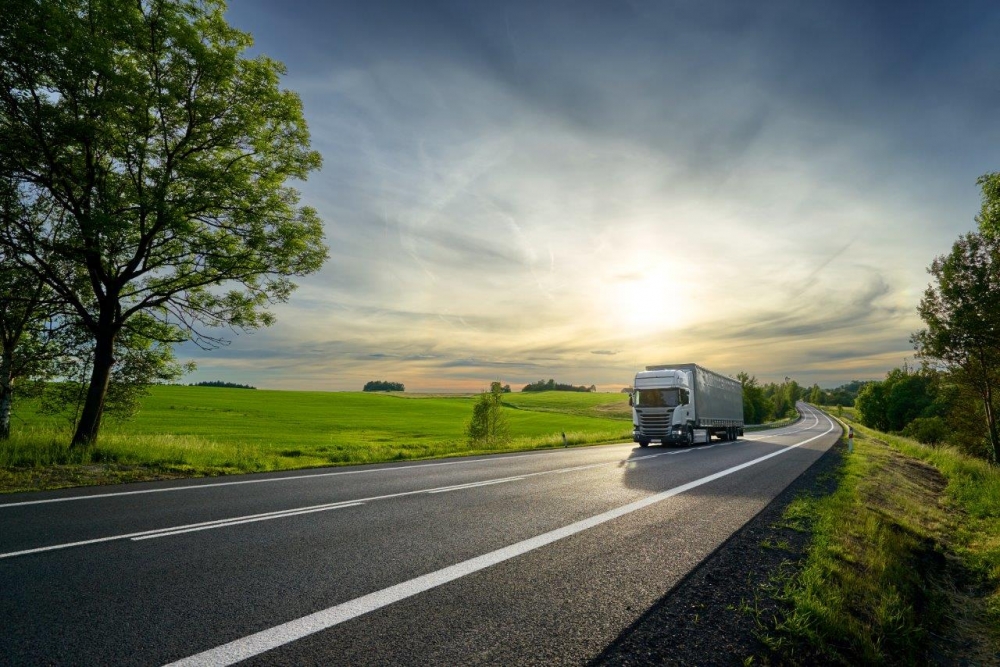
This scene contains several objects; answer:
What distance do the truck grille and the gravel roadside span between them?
1602cm

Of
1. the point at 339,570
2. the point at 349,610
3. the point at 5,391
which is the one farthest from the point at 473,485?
the point at 5,391

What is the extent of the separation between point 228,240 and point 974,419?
133 ft

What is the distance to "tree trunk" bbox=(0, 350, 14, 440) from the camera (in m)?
13.2

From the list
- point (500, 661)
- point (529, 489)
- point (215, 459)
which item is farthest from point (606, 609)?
point (215, 459)

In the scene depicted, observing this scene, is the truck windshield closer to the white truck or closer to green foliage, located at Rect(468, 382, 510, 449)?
the white truck

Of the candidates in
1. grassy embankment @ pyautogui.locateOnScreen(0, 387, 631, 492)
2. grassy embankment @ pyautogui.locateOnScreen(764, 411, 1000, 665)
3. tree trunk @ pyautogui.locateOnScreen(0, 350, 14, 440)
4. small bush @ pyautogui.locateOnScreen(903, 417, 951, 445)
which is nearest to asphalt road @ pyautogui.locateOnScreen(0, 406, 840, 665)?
grassy embankment @ pyautogui.locateOnScreen(764, 411, 1000, 665)

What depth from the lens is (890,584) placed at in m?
5.13

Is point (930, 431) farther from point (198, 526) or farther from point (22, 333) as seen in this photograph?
point (22, 333)

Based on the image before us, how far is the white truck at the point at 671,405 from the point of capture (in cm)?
2208

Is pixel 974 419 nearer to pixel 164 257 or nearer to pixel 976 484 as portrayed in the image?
pixel 976 484

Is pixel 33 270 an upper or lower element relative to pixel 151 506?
upper

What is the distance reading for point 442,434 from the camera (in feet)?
151

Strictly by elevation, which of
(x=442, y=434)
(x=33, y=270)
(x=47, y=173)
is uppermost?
(x=47, y=173)

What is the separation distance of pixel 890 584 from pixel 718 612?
271 centimetres
